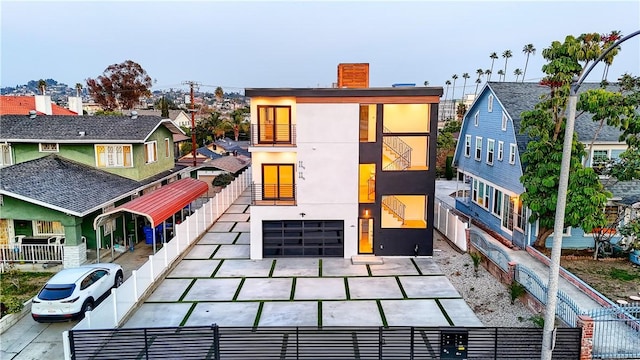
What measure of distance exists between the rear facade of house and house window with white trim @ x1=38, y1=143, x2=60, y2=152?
38.3 feet

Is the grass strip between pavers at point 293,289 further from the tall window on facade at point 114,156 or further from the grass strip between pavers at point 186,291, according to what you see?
the tall window on facade at point 114,156

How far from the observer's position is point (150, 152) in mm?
27000

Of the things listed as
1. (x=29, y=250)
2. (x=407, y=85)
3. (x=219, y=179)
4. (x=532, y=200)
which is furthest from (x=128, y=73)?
(x=532, y=200)

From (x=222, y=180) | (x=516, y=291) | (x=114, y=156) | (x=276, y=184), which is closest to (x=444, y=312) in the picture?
(x=516, y=291)

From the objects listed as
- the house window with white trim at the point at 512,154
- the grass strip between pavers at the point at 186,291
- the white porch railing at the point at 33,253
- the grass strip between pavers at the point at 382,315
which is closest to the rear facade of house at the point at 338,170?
the grass strip between pavers at the point at 186,291

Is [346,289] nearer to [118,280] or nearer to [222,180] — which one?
[118,280]

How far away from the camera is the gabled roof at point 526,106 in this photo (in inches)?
867

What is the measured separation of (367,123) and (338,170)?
8.82 feet

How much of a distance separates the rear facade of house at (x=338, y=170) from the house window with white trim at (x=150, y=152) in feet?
27.7

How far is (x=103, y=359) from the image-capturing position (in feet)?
A: 38.2

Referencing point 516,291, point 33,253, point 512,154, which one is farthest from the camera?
point 512,154

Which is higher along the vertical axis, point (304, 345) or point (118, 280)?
point (304, 345)

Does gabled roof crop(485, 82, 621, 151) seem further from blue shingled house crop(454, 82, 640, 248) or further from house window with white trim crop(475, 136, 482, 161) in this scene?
house window with white trim crop(475, 136, 482, 161)

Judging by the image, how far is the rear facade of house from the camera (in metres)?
21.2
